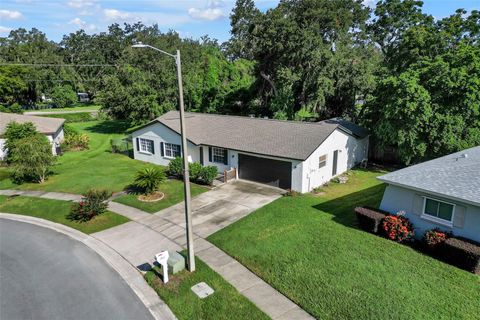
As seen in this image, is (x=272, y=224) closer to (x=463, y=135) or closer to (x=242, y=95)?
(x=463, y=135)

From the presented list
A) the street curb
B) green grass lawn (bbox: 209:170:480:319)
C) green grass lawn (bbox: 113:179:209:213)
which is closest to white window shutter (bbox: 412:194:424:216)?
green grass lawn (bbox: 209:170:480:319)

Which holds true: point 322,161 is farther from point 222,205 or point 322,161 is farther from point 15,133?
point 15,133

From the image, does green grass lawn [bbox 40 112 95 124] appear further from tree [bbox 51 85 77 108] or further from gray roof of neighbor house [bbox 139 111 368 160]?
gray roof of neighbor house [bbox 139 111 368 160]

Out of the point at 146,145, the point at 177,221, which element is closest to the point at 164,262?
the point at 177,221

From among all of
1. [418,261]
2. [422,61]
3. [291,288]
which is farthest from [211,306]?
[422,61]

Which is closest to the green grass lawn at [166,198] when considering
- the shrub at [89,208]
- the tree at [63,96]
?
the shrub at [89,208]

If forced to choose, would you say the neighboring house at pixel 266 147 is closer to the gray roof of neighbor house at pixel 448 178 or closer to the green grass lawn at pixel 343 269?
the green grass lawn at pixel 343 269
